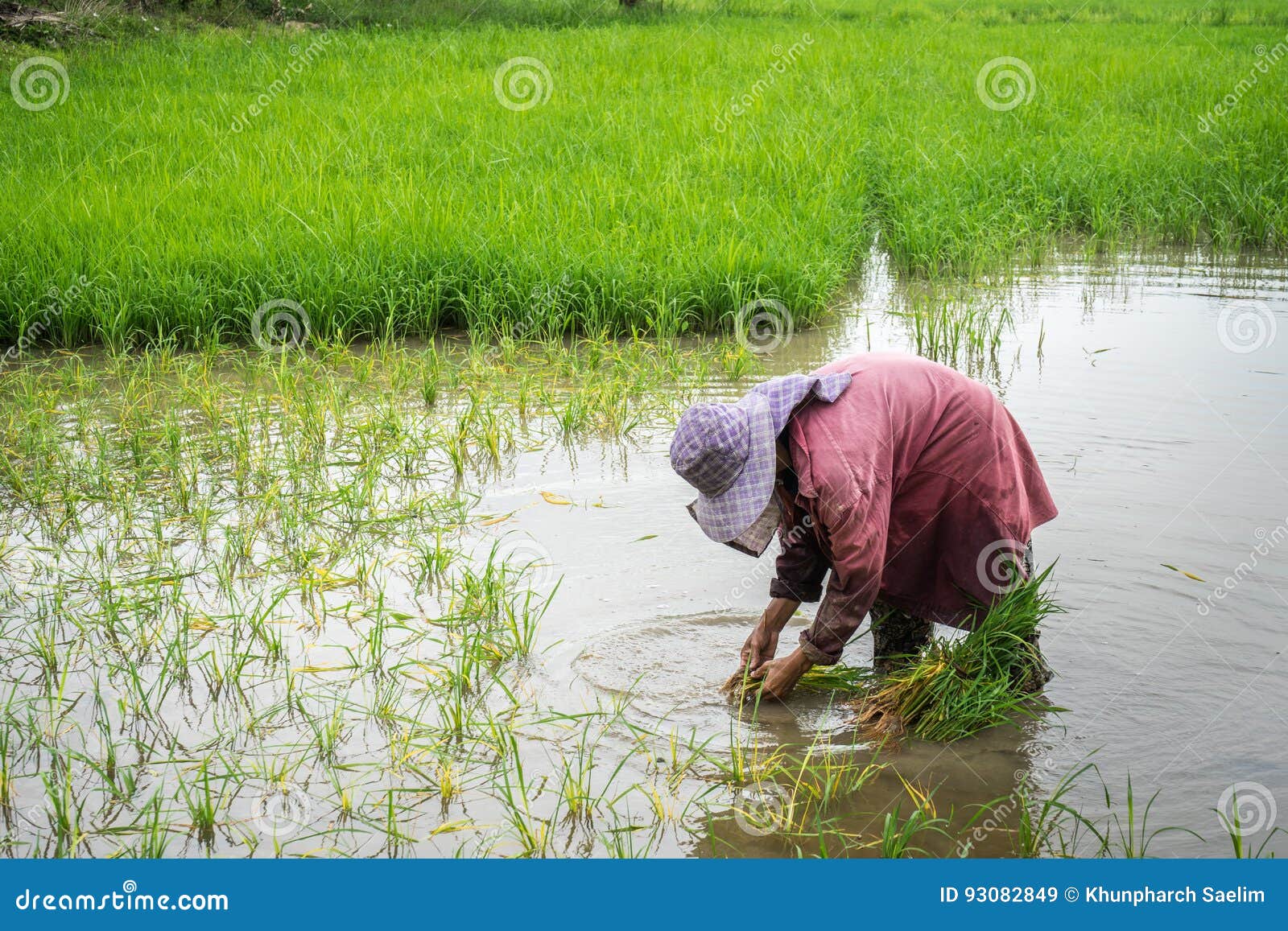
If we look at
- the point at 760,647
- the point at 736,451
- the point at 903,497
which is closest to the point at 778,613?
the point at 760,647

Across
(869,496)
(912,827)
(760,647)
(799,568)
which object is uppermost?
(869,496)

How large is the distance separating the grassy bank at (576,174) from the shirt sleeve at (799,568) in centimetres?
324

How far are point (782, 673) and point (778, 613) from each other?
0.19 m

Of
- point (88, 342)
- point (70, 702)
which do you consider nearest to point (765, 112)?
point (88, 342)

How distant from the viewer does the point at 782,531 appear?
3.12 metres

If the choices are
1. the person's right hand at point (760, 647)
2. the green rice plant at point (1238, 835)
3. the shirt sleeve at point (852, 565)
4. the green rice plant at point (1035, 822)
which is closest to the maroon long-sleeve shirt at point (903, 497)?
the shirt sleeve at point (852, 565)

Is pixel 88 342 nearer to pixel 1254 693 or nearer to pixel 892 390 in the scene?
pixel 892 390

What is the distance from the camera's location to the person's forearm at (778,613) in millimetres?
3100

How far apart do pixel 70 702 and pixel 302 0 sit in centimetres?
1512

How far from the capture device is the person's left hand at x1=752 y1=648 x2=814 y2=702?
293 cm

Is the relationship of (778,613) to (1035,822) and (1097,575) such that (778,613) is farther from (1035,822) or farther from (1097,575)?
(1097,575)

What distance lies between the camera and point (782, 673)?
3.00 m

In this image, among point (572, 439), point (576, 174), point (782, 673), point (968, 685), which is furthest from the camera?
point (576, 174)

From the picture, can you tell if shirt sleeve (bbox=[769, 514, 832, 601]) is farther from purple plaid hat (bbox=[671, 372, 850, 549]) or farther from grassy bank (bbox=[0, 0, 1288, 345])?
grassy bank (bbox=[0, 0, 1288, 345])
